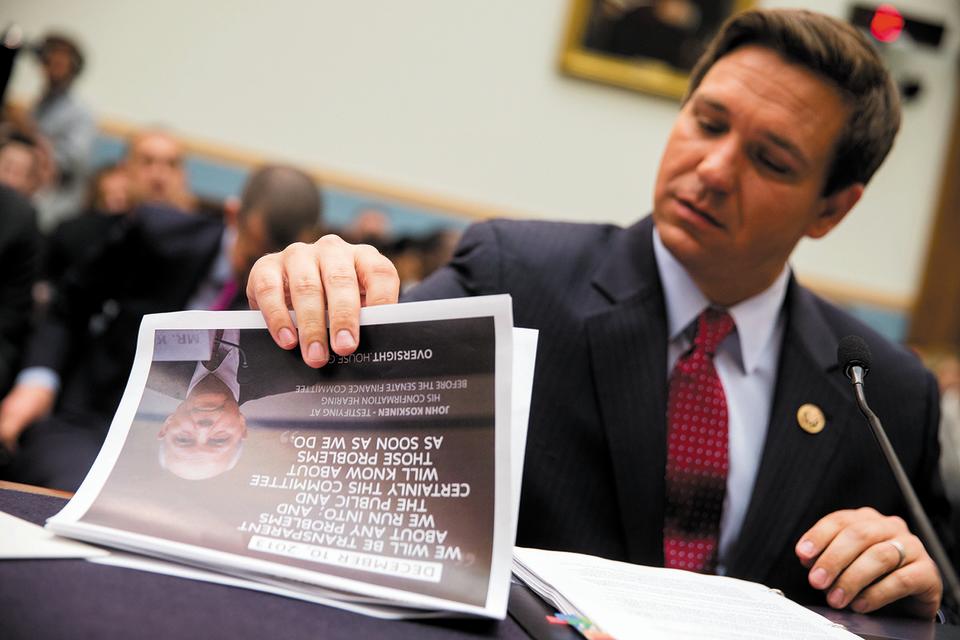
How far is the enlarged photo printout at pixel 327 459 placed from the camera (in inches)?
21.3

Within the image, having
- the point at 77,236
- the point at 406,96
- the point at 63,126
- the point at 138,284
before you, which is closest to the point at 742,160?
the point at 138,284

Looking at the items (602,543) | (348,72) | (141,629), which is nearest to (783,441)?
(602,543)

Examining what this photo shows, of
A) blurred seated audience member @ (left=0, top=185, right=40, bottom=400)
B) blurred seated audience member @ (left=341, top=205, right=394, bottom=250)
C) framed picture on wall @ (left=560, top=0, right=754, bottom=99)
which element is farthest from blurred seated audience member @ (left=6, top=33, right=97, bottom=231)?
framed picture on wall @ (left=560, top=0, right=754, bottom=99)

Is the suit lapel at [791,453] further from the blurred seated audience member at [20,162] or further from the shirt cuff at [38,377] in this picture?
the blurred seated audience member at [20,162]

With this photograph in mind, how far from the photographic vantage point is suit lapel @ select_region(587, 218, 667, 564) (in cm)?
98

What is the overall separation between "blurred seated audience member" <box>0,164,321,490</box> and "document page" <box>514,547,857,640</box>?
1.43 m

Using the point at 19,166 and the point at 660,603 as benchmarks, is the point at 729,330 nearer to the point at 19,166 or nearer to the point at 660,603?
the point at 660,603

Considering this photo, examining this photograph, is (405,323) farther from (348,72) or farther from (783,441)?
(348,72)

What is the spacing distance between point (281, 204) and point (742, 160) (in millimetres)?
1323

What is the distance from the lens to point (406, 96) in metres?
4.21

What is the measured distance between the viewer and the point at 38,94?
13.1 feet

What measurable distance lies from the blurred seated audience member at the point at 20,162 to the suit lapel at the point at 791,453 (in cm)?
265

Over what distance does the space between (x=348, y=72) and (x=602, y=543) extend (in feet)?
11.8

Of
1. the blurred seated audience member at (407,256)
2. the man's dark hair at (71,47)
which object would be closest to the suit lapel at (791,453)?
the blurred seated audience member at (407,256)
